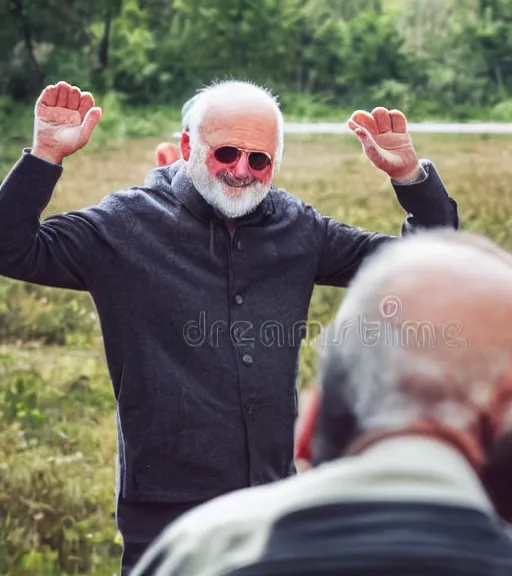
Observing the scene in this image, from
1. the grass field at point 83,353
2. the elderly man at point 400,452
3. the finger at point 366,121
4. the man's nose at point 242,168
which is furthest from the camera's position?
the grass field at point 83,353

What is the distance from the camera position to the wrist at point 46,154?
2.38m

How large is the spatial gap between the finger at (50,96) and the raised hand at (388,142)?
2.09 feet

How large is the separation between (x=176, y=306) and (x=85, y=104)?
46 cm

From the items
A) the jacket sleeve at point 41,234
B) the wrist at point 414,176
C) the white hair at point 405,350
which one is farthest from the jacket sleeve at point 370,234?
the white hair at point 405,350

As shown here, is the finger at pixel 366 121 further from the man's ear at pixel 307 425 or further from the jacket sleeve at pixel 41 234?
the man's ear at pixel 307 425

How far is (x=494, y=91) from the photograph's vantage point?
6.88 m

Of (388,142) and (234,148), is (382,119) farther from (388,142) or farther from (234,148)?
(234,148)

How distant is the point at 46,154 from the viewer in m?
2.39

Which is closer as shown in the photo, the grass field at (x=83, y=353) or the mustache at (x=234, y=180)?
the mustache at (x=234, y=180)

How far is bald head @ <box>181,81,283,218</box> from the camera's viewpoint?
8.29 feet

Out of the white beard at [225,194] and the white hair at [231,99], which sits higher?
the white hair at [231,99]

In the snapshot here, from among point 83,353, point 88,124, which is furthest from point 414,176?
point 83,353

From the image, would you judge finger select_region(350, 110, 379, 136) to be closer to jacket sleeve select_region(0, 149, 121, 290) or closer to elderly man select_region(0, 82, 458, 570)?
elderly man select_region(0, 82, 458, 570)

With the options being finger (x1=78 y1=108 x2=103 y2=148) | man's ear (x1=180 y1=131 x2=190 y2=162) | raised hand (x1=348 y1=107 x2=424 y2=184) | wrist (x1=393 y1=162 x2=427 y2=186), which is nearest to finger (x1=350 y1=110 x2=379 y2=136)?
raised hand (x1=348 y1=107 x2=424 y2=184)
